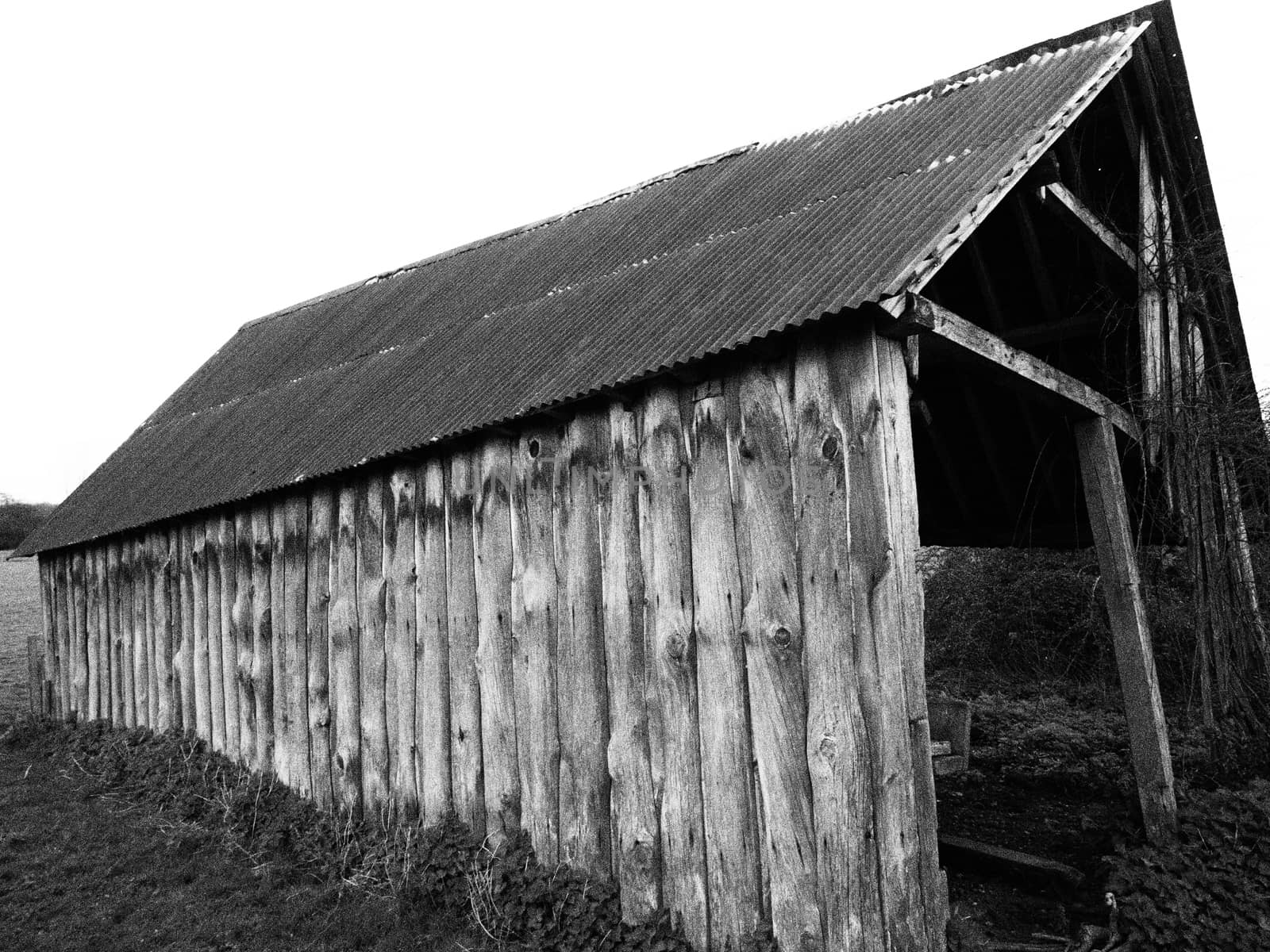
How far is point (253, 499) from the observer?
25.5 ft

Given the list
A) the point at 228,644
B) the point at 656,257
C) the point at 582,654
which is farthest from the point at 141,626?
the point at 656,257

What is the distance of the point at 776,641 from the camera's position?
177 inches

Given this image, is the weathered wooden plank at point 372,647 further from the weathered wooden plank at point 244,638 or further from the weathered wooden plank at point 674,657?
the weathered wooden plank at point 674,657

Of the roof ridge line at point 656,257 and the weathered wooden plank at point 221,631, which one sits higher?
the roof ridge line at point 656,257

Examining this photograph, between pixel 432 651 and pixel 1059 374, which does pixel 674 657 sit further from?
pixel 1059 374

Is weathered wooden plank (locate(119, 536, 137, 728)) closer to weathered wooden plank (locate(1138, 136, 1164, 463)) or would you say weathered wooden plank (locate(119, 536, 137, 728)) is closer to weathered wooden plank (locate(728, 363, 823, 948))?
weathered wooden plank (locate(728, 363, 823, 948))

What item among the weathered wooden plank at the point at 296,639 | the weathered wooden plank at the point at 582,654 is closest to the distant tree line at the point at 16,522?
the weathered wooden plank at the point at 296,639

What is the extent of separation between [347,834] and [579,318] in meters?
3.86

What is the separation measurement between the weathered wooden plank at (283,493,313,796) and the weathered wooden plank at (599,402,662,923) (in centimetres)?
315

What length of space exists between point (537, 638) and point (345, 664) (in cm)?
206

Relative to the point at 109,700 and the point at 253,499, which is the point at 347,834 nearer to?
the point at 253,499

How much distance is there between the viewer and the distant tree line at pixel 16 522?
1250 inches

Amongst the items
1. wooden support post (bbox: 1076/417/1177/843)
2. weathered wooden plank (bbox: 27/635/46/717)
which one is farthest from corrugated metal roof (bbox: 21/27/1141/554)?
wooden support post (bbox: 1076/417/1177/843)

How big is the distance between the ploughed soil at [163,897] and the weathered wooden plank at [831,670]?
2156 mm
